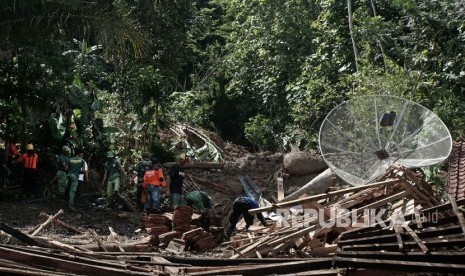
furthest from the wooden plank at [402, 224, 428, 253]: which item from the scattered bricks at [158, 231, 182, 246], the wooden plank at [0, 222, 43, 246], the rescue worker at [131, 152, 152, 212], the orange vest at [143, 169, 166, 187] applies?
the rescue worker at [131, 152, 152, 212]

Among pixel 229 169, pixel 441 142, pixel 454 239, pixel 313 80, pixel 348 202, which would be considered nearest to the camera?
pixel 454 239

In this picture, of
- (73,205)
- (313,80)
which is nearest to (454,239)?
(73,205)

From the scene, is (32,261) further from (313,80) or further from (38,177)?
(313,80)

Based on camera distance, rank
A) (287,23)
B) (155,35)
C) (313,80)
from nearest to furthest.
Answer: (313,80)
(155,35)
(287,23)

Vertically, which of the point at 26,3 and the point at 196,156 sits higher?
the point at 26,3

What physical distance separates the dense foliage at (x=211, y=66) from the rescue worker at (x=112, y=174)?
160 cm

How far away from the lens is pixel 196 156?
72.9 feet

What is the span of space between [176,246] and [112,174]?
18.2 ft

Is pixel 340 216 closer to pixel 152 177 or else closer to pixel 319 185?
pixel 319 185

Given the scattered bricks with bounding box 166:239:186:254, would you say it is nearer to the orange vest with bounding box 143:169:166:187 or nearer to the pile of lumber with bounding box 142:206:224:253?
the pile of lumber with bounding box 142:206:224:253

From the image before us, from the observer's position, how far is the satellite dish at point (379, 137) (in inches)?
513

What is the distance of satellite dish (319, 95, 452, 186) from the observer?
13.0m

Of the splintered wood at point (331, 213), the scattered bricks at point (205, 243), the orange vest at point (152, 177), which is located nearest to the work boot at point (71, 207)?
the orange vest at point (152, 177)

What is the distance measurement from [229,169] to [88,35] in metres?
5.86
